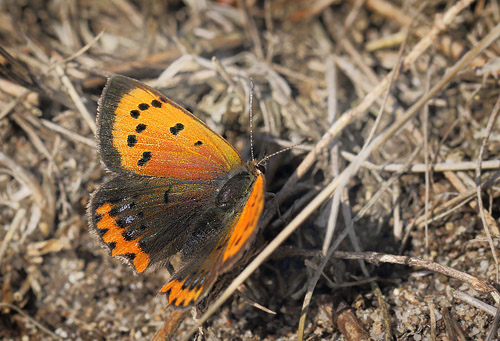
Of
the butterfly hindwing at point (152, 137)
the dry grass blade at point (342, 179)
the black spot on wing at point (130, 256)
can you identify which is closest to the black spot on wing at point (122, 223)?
the black spot on wing at point (130, 256)

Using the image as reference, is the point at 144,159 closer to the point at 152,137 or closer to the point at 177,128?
the point at 152,137

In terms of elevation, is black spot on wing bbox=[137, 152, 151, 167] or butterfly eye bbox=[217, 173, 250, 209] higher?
black spot on wing bbox=[137, 152, 151, 167]

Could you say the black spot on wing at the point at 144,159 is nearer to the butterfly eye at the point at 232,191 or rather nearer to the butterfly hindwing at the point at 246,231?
the butterfly eye at the point at 232,191

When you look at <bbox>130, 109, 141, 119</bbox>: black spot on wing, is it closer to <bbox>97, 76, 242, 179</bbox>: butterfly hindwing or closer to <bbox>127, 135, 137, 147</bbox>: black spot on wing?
<bbox>97, 76, 242, 179</bbox>: butterfly hindwing

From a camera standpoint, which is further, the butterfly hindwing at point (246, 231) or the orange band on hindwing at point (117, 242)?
the orange band on hindwing at point (117, 242)

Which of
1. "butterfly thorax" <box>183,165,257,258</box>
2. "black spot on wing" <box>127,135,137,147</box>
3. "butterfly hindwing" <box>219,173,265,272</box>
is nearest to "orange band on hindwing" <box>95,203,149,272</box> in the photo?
"butterfly thorax" <box>183,165,257,258</box>

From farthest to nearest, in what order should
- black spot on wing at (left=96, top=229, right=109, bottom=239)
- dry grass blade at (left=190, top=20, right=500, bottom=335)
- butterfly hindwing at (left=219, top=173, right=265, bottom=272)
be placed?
1. black spot on wing at (left=96, top=229, right=109, bottom=239)
2. dry grass blade at (left=190, top=20, right=500, bottom=335)
3. butterfly hindwing at (left=219, top=173, right=265, bottom=272)

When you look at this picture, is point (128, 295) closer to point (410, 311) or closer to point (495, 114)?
point (410, 311)

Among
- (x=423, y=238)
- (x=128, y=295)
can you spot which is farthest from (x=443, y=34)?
(x=128, y=295)
